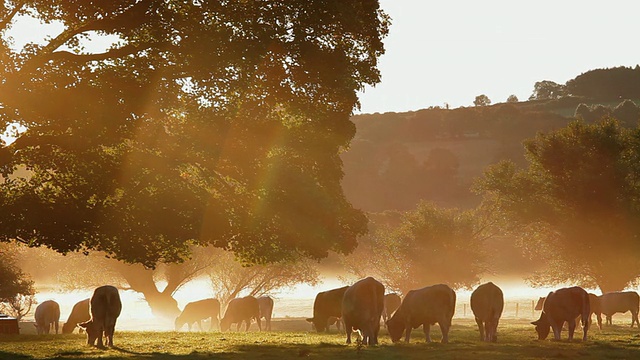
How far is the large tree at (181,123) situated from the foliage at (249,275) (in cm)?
4155

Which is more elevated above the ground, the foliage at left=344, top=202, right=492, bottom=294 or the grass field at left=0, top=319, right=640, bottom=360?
the foliage at left=344, top=202, right=492, bottom=294

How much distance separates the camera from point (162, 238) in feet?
99.9

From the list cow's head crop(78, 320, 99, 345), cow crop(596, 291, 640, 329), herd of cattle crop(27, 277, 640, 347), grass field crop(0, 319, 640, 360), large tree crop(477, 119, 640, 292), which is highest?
large tree crop(477, 119, 640, 292)

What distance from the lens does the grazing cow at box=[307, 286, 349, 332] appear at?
39031 millimetres

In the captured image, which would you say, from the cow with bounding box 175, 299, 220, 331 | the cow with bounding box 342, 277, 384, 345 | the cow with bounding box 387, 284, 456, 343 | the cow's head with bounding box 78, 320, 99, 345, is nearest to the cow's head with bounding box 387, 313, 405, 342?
the cow with bounding box 387, 284, 456, 343

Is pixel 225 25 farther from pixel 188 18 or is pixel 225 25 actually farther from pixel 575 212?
pixel 575 212

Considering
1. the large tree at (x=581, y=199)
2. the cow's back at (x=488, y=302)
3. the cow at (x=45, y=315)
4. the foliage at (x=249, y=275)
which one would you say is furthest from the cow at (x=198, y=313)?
the cow's back at (x=488, y=302)

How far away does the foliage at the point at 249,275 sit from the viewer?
72750mm

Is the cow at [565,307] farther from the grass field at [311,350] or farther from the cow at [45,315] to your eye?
the cow at [45,315]

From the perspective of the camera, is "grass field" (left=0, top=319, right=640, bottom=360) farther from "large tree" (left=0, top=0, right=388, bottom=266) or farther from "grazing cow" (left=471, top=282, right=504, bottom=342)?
"large tree" (left=0, top=0, right=388, bottom=266)

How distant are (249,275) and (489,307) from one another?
47857 mm

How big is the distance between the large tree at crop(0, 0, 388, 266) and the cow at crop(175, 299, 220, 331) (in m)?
25.7

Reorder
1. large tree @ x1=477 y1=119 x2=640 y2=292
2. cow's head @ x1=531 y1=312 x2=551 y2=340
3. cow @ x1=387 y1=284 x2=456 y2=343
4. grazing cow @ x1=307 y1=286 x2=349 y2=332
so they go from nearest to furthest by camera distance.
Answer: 1. cow @ x1=387 y1=284 x2=456 y2=343
2. cow's head @ x1=531 y1=312 x2=551 y2=340
3. grazing cow @ x1=307 y1=286 x2=349 y2=332
4. large tree @ x1=477 y1=119 x2=640 y2=292

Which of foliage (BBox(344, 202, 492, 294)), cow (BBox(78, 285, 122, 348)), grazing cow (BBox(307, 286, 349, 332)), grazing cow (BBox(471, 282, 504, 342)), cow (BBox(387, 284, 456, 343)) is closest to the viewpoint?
cow (BBox(78, 285, 122, 348))
